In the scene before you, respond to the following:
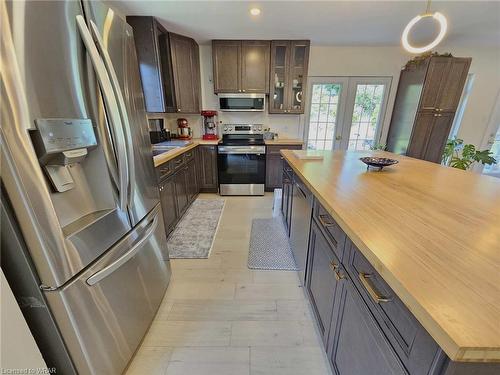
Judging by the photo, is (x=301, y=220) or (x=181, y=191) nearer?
(x=301, y=220)

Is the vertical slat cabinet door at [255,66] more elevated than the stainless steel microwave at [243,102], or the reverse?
the vertical slat cabinet door at [255,66]

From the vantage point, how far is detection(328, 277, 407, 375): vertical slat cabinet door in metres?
0.65

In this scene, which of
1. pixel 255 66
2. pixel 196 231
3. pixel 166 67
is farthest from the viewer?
pixel 255 66

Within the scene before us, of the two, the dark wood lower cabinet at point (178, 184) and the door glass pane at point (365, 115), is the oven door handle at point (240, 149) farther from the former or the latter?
the door glass pane at point (365, 115)

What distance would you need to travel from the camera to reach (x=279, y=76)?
11.4ft

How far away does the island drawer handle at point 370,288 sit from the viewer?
645 mm

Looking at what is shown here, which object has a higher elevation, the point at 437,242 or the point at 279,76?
the point at 279,76

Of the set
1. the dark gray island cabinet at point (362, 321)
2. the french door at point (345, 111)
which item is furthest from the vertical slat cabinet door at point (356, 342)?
the french door at point (345, 111)

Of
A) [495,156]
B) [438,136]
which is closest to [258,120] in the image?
[438,136]

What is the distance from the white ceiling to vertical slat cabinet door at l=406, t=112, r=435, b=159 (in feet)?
3.69

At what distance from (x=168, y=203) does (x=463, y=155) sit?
4.71m

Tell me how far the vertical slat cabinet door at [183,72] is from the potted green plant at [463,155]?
14.4ft

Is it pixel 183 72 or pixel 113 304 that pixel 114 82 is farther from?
pixel 183 72

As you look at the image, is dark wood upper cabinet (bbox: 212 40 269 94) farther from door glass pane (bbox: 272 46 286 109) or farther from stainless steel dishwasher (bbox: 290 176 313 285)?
stainless steel dishwasher (bbox: 290 176 313 285)
